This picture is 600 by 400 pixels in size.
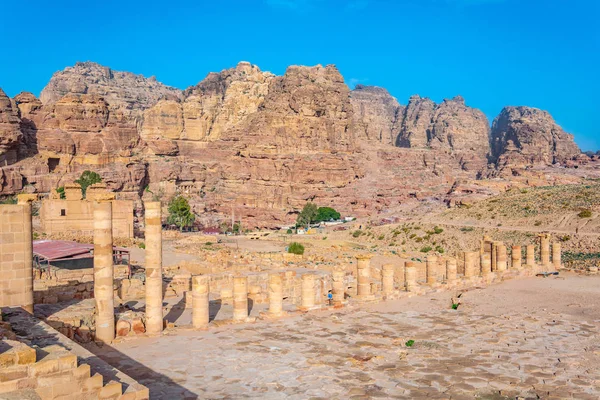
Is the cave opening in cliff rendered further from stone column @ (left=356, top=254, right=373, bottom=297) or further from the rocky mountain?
stone column @ (left=356, top=254, right=373, bottom=297)

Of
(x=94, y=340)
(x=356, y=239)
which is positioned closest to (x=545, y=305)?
(x=94, y=340)

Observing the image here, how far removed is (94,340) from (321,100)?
94.4m

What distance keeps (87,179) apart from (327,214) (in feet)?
112

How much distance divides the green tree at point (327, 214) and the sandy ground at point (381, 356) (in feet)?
199

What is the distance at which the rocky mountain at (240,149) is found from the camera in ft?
244

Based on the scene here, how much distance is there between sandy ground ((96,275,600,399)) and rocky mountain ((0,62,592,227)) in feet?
189

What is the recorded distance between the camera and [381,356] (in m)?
11.3

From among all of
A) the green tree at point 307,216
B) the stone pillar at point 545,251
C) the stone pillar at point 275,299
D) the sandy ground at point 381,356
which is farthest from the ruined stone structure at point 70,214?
the green tree at point 307,216

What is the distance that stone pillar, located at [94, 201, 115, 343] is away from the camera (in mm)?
12328

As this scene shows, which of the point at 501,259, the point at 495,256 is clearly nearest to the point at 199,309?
the point at 501,259

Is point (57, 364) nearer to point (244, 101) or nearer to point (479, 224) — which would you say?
point (479, 224)

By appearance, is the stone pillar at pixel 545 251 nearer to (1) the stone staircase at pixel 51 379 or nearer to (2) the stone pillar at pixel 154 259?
(2) the stone pillar at pixel 154 259

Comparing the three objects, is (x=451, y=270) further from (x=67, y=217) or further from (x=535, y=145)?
(x=535, y=145)

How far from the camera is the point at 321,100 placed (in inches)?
4067
